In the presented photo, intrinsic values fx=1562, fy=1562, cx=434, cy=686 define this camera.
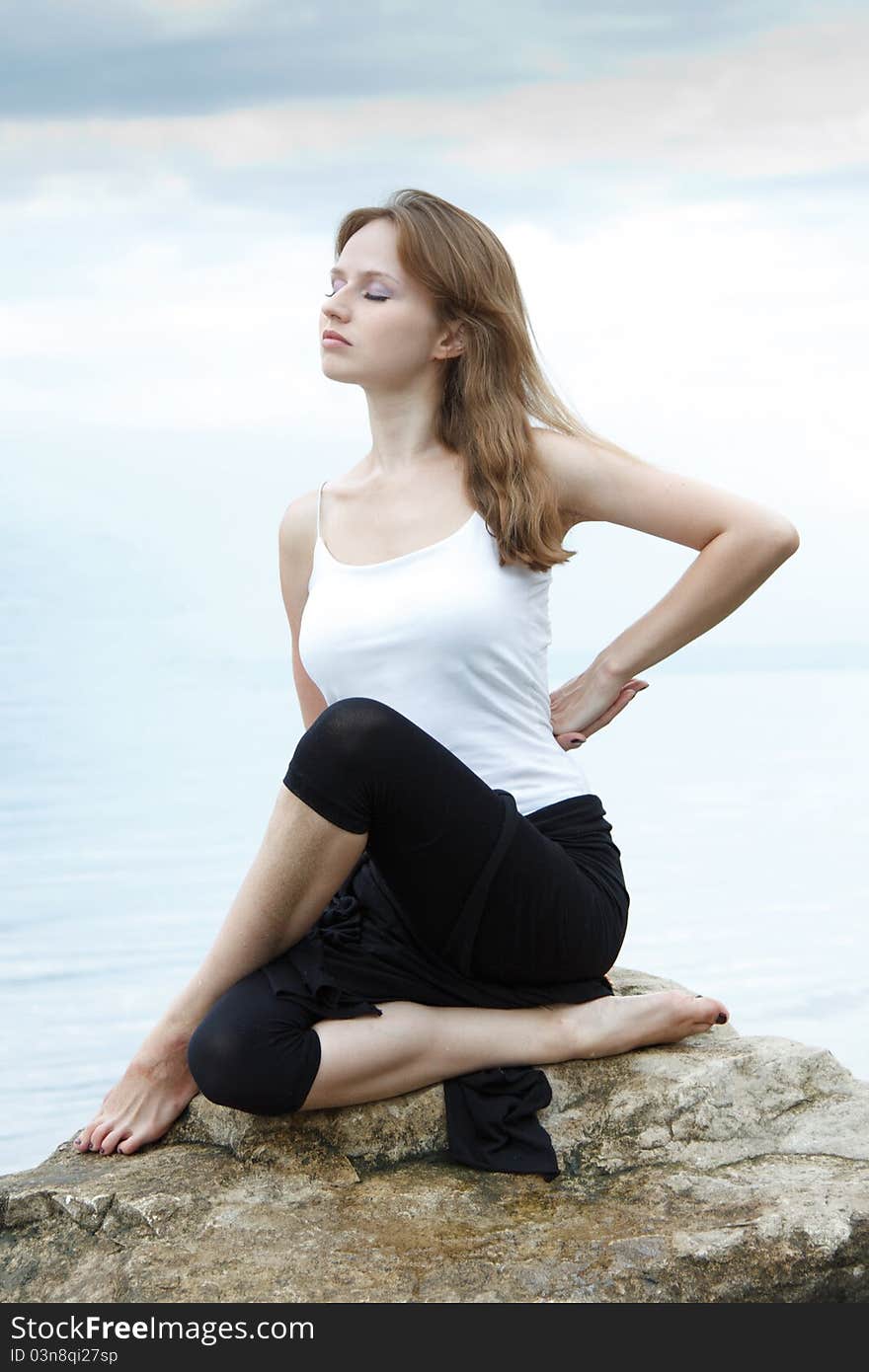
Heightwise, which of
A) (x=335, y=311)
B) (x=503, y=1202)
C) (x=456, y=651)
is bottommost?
(x=503, y=1202)

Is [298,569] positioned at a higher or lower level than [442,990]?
higher

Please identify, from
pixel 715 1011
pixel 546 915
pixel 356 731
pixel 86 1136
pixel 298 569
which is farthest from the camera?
pixel 298 569

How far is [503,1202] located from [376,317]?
1.47 m

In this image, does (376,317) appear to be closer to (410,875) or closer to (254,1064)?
(410,875)

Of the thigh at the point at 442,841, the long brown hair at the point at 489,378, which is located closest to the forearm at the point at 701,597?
the long brown hair at the point at 489,378

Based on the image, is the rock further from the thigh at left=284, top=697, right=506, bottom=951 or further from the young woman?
the thigh at left=284, top=697, right=506, bottom=951

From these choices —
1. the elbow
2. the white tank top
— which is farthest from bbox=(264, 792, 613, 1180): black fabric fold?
the elbow

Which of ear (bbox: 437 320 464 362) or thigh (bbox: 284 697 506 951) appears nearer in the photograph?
thigh (bbox: 284 697 506 951)

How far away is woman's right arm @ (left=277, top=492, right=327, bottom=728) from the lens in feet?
9.54

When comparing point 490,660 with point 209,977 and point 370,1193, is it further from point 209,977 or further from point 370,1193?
point 370,1193

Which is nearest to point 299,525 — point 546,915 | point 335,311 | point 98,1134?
point 335,311

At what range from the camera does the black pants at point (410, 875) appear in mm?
2266

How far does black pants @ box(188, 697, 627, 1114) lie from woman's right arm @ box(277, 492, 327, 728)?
2.01 ft

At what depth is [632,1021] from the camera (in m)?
2.60
